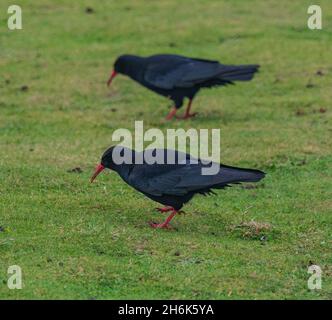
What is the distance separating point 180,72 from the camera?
17.3 m

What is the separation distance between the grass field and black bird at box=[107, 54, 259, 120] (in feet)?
1.95

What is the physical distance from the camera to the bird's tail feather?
1711 cm

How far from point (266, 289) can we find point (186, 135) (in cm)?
732

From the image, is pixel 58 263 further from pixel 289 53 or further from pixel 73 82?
pixel 289 53

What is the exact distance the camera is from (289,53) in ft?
72.3

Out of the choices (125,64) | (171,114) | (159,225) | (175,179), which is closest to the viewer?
(175,179)

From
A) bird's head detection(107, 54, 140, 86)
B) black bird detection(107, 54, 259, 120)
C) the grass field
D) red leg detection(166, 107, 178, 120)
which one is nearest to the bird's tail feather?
black bird detection(107, 54, 259, 120)

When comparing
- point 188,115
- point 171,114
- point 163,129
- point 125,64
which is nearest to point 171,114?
point 171,114

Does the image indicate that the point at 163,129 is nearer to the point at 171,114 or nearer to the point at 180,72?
the point at 171,114

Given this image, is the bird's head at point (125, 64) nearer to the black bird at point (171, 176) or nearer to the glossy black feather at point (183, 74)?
the glossy black feather at point (183, 74)

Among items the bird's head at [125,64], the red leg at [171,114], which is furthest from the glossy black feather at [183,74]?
the bird's head at [125,64]

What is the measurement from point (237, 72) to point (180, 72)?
1.04m

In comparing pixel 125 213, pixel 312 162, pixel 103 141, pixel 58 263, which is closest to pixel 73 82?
pixel 103 141

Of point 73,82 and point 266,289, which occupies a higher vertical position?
point 73,82
